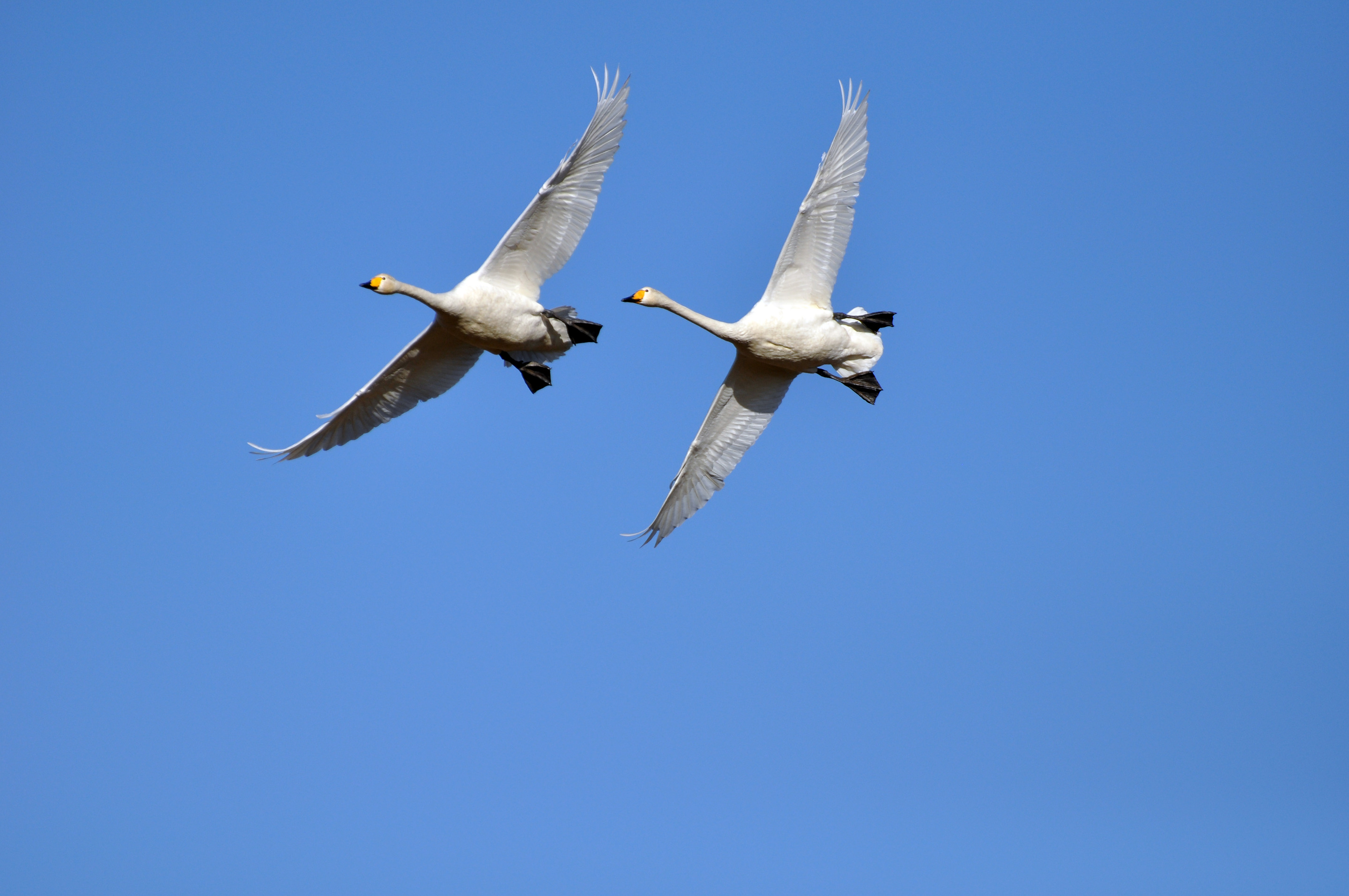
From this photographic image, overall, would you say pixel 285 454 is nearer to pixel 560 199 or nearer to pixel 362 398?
pixel 362 398

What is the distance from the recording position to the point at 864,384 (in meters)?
32.4

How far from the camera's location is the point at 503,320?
1243 inches

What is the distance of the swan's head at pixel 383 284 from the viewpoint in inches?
1243

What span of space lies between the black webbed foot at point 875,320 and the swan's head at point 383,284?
23.8 feet

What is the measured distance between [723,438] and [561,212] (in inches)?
183

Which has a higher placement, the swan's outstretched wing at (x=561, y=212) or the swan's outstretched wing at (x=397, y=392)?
the swan's outstretched wing at (x=561, y=212)

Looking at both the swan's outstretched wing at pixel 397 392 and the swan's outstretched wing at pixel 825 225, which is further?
the swan's outstretched wing at pixel 397 392

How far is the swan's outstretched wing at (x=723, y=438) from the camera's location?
32.2 meters

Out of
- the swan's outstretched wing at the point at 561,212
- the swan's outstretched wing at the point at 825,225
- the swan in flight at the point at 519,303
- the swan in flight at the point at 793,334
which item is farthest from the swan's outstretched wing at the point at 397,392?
the swan's outstretched wing at the point at 825,225

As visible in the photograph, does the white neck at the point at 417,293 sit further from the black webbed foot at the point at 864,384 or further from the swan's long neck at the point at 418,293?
the black webbed foot at the point at 864,384

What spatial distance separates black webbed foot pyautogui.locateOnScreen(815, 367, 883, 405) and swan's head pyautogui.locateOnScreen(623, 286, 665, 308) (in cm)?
297

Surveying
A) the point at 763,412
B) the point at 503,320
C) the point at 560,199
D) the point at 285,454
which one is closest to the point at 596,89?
the point at 560,199

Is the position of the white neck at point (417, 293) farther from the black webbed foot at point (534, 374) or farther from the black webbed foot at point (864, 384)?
the black webbed foot at point (864, 384)

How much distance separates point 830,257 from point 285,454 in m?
9.83
